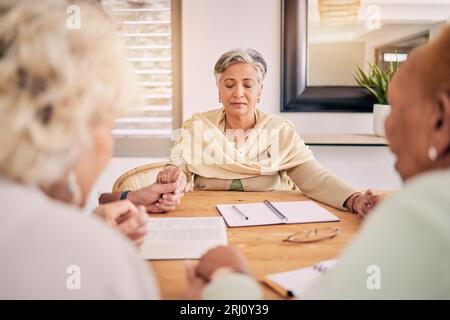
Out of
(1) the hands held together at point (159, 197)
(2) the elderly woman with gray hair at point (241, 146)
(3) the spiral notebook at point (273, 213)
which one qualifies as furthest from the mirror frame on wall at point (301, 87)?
(1) the hands held together at point (159, 197)

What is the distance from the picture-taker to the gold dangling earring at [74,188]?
683 millimetres

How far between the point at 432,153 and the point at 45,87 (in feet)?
1.92

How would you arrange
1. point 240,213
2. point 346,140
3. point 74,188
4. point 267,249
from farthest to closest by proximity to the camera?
point 346,140
point 240,213
point 267,249
point 74,188

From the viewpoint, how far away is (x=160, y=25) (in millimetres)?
3117

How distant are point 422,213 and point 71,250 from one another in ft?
1.52

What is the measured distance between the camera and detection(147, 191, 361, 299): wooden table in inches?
36.6

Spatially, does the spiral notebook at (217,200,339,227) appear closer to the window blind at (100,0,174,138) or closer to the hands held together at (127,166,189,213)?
the hands held together at (127,166,189,213)

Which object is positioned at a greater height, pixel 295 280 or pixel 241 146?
pixel 241 146

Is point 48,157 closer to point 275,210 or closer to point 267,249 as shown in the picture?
point 267,249

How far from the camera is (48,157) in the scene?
0.61 m

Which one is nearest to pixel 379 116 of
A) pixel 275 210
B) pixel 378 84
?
pixel 378 84
